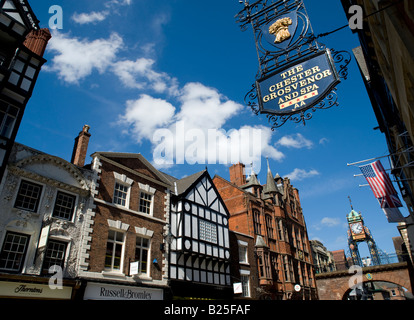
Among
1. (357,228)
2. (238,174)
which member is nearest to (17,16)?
(238,174)

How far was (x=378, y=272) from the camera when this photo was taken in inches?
1218

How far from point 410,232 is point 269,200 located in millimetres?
18065

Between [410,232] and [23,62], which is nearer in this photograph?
[23,62]

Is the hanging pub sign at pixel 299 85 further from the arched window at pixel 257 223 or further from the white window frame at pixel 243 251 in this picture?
the arched window at pixel 257 223

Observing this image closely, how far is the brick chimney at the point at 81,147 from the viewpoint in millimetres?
17594

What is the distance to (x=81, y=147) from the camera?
17.9m

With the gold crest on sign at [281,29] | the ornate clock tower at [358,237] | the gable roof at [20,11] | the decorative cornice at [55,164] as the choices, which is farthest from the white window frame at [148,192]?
the ornate clock tower at [358,237]

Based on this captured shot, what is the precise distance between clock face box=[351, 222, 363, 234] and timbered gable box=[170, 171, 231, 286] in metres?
49.1

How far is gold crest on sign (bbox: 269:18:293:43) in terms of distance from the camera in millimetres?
7660

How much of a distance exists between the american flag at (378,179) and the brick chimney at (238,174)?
26275 millimetres

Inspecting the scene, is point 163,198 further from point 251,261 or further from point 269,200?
point 269,200

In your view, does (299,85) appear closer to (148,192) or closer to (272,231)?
(148,192)

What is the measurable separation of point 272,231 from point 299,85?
96.7ft
